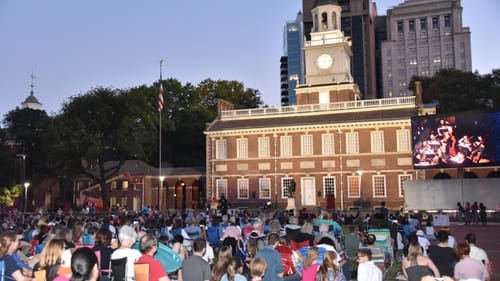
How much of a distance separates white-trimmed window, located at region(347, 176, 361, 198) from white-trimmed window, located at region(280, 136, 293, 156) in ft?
17.7

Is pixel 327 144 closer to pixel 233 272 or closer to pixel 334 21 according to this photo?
pixel 334 21

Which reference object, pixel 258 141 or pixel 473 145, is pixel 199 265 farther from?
pixel 258 141

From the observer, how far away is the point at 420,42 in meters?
117

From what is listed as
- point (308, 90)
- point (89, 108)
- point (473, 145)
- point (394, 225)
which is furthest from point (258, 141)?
point (394, 225)

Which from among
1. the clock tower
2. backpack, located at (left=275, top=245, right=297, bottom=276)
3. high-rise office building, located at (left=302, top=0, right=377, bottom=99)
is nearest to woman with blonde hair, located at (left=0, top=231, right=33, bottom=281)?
backpack, located at (left=275, top=245, right=297, bottom=276)

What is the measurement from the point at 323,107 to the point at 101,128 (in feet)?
62.9

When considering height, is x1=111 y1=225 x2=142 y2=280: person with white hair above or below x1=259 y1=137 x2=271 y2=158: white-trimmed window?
below

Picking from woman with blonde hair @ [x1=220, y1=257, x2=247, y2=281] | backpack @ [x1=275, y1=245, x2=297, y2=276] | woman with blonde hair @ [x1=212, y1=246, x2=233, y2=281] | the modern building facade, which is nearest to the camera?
woman with blonde hair @ [x1=220, y1=257, x2=247, y2=281]

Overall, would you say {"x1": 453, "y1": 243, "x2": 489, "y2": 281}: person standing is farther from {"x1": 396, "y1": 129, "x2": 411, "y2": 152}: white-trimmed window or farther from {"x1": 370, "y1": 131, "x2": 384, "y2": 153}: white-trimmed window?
{"x1": 370, "y1": 131, "x2": 384, "y2": 153}: white-trimmed window

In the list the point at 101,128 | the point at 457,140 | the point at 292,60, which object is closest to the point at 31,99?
the point at 101,128

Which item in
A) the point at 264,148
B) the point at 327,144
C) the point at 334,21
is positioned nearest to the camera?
the point at 327,144

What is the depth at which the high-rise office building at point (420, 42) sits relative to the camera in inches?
4424

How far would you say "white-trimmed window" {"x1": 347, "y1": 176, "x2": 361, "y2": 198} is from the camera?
3966 cm

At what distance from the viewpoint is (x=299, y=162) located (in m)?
41.3
